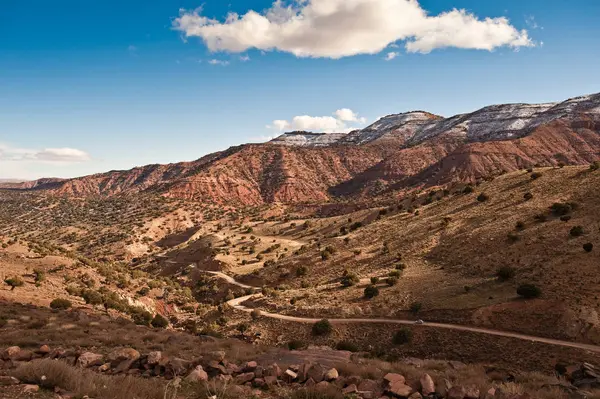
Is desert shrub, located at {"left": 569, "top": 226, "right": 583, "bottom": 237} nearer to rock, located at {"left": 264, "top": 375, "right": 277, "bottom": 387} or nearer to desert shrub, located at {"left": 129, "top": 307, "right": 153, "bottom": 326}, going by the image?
rock, located at {"left": 264, "top": 375, "right": 277, "bottom": 387}

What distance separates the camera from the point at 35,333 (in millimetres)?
17812

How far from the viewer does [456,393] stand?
1102 cm

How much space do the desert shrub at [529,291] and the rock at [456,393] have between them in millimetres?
22116

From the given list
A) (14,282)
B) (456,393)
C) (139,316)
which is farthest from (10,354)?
(14,282)

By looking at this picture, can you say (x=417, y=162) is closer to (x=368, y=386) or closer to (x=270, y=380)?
(x=368, y=386)

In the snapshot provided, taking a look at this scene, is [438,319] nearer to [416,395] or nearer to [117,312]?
[416,395]

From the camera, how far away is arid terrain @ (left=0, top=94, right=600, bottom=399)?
39.3ft

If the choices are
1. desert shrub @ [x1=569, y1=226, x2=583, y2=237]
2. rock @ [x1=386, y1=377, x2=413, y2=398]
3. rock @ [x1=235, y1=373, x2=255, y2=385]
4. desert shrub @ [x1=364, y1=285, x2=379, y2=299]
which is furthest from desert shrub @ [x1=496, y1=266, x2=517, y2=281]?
rock @ [x1=235, y1=373, x2=255, y2=385]

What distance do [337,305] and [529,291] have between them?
1696 centimetres

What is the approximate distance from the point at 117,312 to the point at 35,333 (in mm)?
15405

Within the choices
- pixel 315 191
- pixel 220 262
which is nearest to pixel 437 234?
pixel 220 262

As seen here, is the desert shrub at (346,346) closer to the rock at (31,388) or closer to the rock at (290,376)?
the rock at (290,376)

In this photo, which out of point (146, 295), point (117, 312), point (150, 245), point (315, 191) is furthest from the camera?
point (315, 191)

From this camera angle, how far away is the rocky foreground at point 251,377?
10500 millimetres
